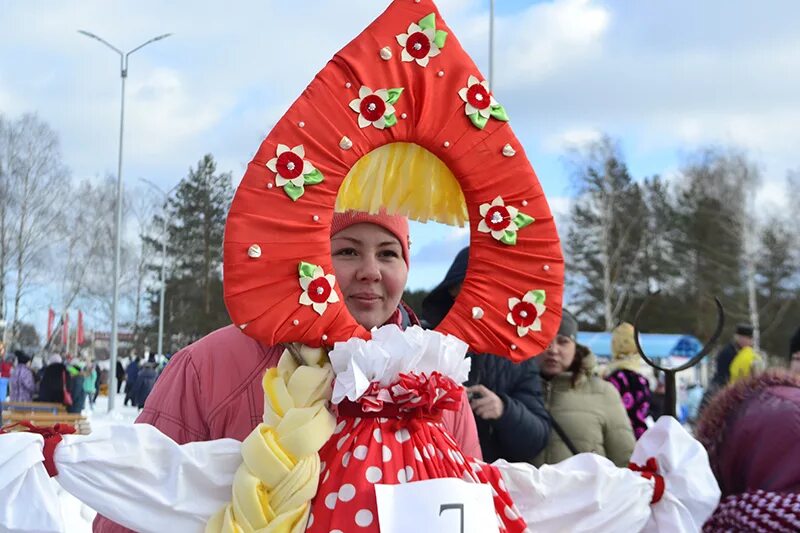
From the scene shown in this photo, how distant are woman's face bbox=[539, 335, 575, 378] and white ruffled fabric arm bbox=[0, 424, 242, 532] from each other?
284 centimetres

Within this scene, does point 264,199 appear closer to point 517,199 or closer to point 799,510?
point 517,199

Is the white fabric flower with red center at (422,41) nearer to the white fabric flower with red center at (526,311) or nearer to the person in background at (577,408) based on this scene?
the white fabric flower with red center at (526,311)

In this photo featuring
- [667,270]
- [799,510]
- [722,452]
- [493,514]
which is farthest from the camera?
[667,270]

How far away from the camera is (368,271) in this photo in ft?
6.82

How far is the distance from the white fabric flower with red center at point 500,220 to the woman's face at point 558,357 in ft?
8.00

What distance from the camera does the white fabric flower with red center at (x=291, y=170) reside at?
1.93 meters

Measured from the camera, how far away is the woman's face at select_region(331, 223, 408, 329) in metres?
2.09

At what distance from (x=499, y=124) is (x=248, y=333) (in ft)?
2.49

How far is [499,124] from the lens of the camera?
2.11m

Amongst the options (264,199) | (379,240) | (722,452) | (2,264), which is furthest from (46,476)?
(2,264)

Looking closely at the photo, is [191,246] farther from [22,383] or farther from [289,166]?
[289,166]

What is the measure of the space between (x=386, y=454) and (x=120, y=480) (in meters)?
0.53

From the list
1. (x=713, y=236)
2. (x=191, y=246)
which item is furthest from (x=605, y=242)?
(x=191, y=246)

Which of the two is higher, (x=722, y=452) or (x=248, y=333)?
(x=248, y=333)
